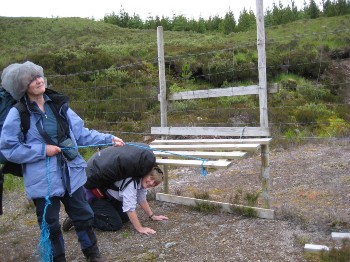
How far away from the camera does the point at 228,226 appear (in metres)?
4.63

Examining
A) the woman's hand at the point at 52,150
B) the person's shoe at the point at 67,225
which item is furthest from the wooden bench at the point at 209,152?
the woman's hand at the point at 52,150

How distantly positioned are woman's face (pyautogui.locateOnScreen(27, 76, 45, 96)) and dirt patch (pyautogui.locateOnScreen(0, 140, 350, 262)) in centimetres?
155

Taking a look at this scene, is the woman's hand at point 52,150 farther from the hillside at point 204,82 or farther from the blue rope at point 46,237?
the hillside at point 204,82

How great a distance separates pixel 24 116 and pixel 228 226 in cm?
225

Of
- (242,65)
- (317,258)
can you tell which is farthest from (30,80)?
(242,65)

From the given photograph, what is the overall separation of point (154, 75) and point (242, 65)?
14.7 ft

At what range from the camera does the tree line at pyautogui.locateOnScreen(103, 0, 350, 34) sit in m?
55.9

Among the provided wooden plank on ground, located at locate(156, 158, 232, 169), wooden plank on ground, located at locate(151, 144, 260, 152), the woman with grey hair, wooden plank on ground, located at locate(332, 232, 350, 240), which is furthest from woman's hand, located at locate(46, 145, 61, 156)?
wooden plank on ground, located at locate(332, 232, 350, 240)

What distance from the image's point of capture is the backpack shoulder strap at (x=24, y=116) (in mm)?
3509

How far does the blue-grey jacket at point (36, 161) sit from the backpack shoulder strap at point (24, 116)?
0.02 m

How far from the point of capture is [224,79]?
19.3m

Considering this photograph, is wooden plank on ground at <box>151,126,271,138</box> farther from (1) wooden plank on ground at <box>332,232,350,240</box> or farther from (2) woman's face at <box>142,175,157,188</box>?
(1) wooden plank on ground at <box>332,232,350,240</box>

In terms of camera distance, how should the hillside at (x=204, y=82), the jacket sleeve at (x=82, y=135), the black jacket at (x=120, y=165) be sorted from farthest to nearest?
1. the hillside at (x=204, y=82)
2. the black jacket at (x=120, y=165)
3. the jacket sleeve at (x=82, y=135)

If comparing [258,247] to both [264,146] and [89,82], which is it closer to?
[264,146]
